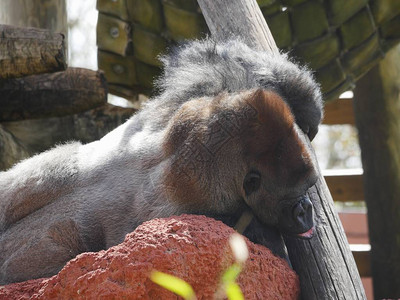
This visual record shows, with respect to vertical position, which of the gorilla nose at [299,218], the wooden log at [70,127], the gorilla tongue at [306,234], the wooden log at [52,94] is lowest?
the gorilla tongue at [306,234]

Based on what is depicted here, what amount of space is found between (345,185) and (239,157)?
258cm

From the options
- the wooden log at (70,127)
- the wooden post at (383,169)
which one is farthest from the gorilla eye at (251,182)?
the wooden post at (383,169)

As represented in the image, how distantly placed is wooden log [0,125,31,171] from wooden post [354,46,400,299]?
1934 mm

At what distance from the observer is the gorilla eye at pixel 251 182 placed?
Answer: 1879 mm

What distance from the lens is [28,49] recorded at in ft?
8.54

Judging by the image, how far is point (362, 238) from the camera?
5.22 m

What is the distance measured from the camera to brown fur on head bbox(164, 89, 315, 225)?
1855 millimetres

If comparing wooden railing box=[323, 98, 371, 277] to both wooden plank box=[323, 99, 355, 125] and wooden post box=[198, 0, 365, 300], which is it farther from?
wooden post box=[198, 0, 365, 300]

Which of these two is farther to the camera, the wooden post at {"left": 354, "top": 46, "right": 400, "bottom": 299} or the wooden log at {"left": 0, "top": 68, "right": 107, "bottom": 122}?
the wooden post at {"left": 354, "top": 46, "right": 400, "bottom": 299}

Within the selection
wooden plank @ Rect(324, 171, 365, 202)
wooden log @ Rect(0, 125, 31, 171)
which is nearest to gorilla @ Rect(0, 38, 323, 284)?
wooden log @ Rect(0, 125, 31, 171)

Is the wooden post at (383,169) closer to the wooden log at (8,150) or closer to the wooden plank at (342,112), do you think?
the wooden plank at (342,112)

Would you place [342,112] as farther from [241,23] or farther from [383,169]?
[241,23]

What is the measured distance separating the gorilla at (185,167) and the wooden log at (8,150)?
71 centimetres

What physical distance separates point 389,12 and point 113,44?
1354 millimetres
